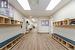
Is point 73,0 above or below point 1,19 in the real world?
above

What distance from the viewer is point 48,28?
648 inches

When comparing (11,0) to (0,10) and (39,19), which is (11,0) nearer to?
(0,10)

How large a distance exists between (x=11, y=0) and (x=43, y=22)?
1097cm

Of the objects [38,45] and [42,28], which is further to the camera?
[42,28]

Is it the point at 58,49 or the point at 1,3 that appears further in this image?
the point at 58,49

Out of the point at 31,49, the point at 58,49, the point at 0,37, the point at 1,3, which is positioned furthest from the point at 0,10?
the point at 58,49

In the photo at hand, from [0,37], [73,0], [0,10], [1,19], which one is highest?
[73,0]

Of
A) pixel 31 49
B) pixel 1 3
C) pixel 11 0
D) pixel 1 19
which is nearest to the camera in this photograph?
pixel 1 3

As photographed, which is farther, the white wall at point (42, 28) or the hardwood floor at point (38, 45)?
the white wall at point (42, 28)

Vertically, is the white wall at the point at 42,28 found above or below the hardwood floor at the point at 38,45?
above

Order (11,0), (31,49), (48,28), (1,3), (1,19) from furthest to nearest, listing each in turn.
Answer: (48,28) < (11,0) < (31,49) < (1,19) < (1,3)

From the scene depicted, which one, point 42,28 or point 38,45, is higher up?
point 42,28

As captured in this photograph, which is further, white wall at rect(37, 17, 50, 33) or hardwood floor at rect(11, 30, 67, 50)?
white wall at rect(37, 17, 50, 33)

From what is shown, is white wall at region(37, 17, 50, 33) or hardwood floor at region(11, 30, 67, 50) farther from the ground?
white wall at region(37, 17, 50, 33)
